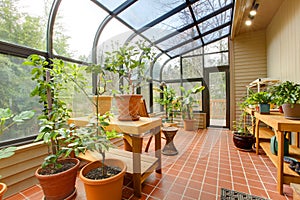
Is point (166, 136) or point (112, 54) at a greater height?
point (112, 54)

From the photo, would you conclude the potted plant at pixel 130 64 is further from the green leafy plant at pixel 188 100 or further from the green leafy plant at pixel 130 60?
the green leafy plant at pixel 188 100

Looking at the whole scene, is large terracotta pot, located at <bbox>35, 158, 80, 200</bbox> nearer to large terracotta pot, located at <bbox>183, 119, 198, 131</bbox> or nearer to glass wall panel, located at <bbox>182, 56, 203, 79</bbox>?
large terracotta pot, located at <bbox>183, 119, 198, 131</bbox>

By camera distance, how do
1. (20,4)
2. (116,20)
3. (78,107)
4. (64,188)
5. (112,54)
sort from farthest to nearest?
(116,20) → (20,4) → (78,107) → (64,188) → (112,54)

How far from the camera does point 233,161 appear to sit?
88.2 inches

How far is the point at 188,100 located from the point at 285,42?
263 cm

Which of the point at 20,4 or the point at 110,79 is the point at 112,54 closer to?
the point at 110,79

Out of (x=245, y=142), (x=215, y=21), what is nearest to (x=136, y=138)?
(x=245, y=142)

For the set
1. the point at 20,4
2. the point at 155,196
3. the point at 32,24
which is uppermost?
the point at 20,4

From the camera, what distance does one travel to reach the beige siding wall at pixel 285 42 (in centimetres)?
221

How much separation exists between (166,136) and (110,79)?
88 centimetres

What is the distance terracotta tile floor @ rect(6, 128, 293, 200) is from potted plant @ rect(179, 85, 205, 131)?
10cm

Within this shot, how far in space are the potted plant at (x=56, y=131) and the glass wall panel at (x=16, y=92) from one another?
0.37m

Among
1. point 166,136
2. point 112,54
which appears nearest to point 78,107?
point 112,54

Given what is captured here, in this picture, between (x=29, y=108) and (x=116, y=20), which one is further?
(x=116, y=20)
